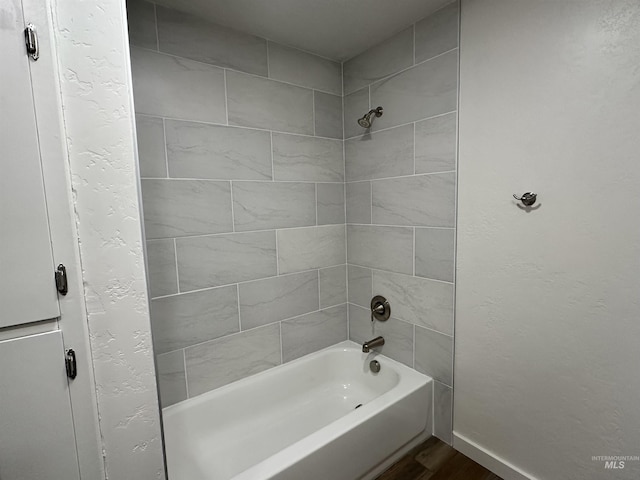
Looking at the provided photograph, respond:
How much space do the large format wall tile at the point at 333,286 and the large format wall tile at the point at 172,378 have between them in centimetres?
89

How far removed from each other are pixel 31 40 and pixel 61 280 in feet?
1.84

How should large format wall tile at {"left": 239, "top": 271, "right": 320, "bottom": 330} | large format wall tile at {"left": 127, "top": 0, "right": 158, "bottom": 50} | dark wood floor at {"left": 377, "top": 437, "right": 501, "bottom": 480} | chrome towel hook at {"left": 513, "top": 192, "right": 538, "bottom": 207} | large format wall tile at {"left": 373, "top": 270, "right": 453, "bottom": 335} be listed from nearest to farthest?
chrome towel hook at {"left": 513, "top": 192, "right": 538, "bottom": 207} < large format wall tile at {"left": 127, "top": 0, "right": 158, "bottom": 50} < dark wood floor at {"left": 377, "top": 437, "right": 501, "bottom": 480} < large format wall tile at {"left": 373, "top": 270, "right": 453, "bottom": 335} < large format wall tile at {"left": 239, "top": 271, "right": 320, "bottom": 330}

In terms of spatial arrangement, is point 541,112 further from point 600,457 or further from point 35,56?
point 35,56

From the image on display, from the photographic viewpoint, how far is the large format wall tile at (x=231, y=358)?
1.59 m

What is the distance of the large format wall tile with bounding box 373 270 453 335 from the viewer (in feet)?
5.21

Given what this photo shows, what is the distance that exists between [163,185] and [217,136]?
14.5 inches

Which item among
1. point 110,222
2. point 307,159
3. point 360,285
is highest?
point 307,159

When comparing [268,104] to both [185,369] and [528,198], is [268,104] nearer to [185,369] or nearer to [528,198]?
[528,198]

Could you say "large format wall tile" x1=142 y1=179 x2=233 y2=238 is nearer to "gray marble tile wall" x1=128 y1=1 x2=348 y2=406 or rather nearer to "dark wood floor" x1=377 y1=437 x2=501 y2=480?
"gray marble tile wall" x1=128 y1=1 x2=348 y2=406

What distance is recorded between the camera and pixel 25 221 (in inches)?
28.4

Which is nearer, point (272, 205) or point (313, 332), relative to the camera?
point (272, 205)

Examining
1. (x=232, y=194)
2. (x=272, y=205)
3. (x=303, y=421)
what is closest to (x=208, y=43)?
(x=232, y=194)

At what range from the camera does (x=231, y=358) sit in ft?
5.56

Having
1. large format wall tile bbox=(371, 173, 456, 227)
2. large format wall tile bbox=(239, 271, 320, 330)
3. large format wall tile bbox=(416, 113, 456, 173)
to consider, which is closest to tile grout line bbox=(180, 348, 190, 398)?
large format wall tile bbox=(239, 271, 320, 330)
